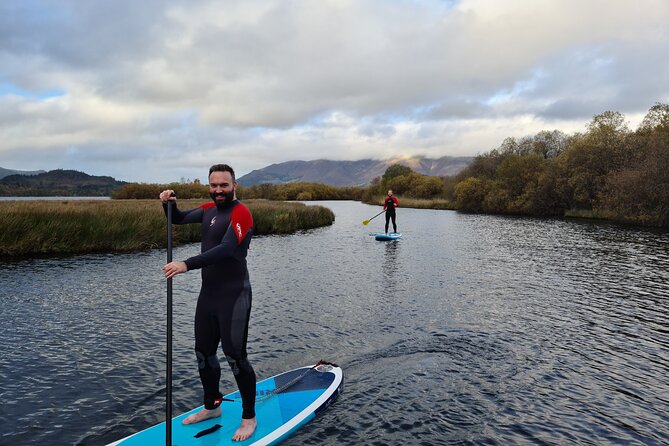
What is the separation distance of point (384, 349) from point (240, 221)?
216 inches

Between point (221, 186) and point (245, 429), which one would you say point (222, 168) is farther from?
point (245, 429)

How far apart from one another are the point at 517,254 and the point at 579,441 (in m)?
19.4

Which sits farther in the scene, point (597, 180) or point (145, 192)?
point (145, 192)

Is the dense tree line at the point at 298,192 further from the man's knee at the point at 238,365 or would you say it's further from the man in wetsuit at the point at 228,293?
the man's knee at the point at 238,365

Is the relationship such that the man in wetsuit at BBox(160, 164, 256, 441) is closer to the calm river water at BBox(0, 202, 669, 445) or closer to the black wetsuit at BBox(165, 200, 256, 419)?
the black wetsuit at BBox(165, 200, 256, 419)

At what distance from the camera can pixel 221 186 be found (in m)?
5.27

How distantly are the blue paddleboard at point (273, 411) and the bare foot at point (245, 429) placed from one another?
6 centimetres

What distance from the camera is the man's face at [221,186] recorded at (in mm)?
5266

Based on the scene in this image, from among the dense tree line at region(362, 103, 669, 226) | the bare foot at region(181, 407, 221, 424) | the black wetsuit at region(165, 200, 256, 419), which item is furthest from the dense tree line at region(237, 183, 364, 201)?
the black wetsuit at region(165, 200, 256, 419)

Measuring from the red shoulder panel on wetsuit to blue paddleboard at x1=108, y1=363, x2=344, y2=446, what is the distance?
8.29 ft

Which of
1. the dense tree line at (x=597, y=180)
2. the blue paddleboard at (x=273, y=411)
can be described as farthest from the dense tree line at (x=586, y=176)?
the blue paddleboard at (x=273, y=411)

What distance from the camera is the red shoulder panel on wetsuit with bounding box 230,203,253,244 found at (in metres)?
5.14

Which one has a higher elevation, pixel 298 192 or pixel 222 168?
pixel 298 192

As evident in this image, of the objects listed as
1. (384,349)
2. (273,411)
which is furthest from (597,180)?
(273,411)
